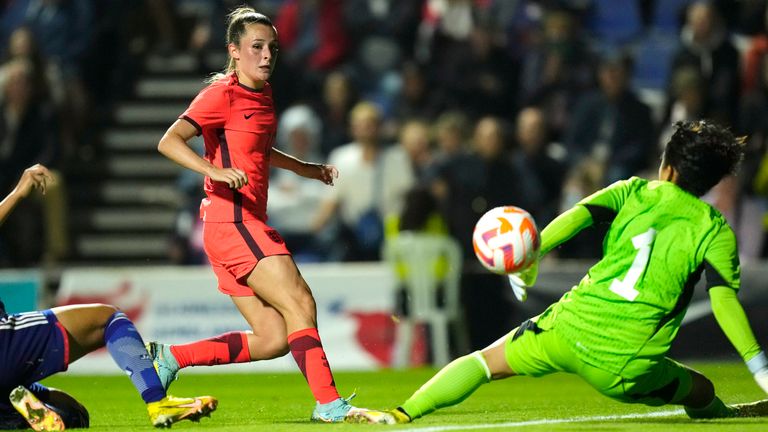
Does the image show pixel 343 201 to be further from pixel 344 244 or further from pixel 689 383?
pixel 689 383

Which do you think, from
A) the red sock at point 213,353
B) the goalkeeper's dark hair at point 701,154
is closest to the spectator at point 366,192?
the red sock at point 213,353

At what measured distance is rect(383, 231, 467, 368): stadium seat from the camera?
523 inches

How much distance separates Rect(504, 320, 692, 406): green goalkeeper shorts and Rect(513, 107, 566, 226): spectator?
7585mm

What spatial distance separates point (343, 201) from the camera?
14422mm

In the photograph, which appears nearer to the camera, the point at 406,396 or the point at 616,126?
the point at 406,396

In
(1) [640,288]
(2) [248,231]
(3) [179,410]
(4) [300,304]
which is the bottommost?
(3) [179,410]

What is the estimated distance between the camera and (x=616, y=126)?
14641mm

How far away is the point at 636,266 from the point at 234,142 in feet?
7.59

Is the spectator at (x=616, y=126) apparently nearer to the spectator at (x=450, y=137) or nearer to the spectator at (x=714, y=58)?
the spectator at (x=714, y=58)

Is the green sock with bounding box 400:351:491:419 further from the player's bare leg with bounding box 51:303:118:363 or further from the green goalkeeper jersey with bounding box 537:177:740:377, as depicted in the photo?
the player's bare leg with bounding box 51:303:118:363

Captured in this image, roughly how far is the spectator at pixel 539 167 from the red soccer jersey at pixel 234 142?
6974 mm

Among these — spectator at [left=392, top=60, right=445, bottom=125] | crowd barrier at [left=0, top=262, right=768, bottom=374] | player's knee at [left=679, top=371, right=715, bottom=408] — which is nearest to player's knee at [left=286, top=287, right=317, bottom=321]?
player's knee at [left=679, top=371, right=715, bottom=408]

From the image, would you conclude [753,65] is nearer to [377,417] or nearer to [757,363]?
[757,363]

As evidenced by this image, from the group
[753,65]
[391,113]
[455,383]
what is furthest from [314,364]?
[753,65]
